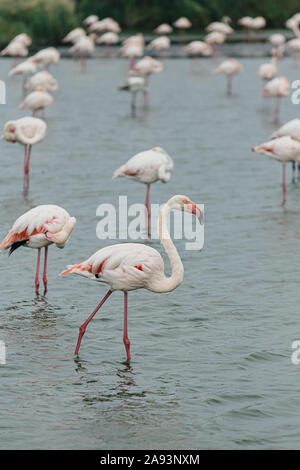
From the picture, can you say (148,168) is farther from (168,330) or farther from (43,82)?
(43,82)

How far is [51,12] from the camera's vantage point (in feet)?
133

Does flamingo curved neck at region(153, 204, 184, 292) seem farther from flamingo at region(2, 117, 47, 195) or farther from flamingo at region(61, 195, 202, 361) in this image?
flamingo at region(2, 117, 47, 195)

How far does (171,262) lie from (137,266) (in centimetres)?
31

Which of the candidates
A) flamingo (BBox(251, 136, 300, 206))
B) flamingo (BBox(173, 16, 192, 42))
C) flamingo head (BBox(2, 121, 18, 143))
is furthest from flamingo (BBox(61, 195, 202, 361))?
flamingo (BBox(173, 16, 192, 42))

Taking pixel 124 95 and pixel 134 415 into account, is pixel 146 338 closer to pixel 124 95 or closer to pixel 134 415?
pixel 134 415

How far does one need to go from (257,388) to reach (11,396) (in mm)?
1982

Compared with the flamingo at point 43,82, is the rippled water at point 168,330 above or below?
below

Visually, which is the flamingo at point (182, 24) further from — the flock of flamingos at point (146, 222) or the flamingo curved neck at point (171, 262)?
the flamingo curved neck at point (171, 262)

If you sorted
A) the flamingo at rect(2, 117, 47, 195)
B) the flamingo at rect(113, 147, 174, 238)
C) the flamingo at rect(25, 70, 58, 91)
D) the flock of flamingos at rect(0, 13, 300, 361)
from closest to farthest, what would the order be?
the flock of flamingos at rect(0, 13, 300, 361) → the flamingo at rect(113, 147, 174, 238) → the flamingo at rect(2, 117, 47, 195) → the flamingo at rect(25, 70, 58, 91)

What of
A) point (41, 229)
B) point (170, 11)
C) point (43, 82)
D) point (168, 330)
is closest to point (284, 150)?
point (41, 229)

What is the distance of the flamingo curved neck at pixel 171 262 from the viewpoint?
332 inches

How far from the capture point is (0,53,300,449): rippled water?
23.8 ft

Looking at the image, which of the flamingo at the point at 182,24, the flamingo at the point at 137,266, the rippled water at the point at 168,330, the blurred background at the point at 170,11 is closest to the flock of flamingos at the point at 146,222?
the flamingo at the point at 137,266

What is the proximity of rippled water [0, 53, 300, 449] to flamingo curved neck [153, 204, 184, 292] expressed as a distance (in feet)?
2.07
